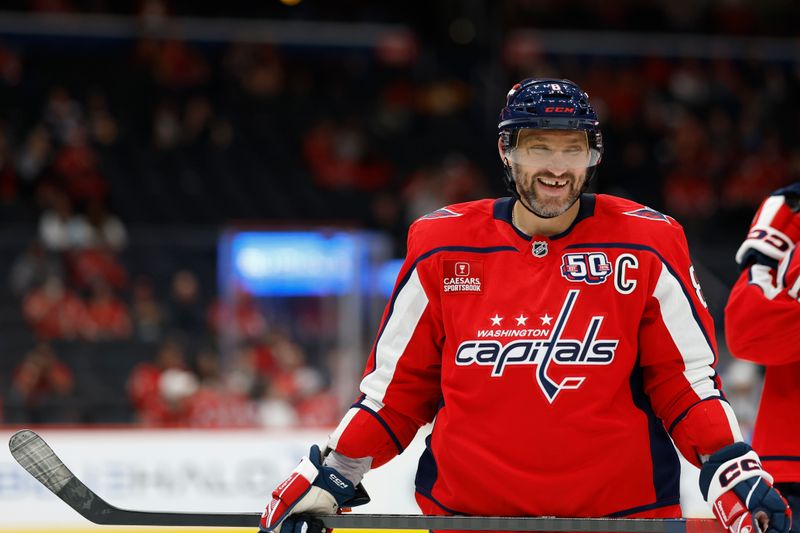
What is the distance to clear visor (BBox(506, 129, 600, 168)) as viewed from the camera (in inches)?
88.0

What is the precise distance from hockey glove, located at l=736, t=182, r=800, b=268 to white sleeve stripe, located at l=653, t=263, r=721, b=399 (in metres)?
0.57

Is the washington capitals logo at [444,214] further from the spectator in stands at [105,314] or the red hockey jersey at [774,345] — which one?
the spectator in stands at [105,314]

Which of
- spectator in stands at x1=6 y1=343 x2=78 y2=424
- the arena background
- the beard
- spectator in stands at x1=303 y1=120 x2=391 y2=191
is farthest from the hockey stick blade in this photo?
spectator in stands at x1=303 y1=120 x2=391 y2=191

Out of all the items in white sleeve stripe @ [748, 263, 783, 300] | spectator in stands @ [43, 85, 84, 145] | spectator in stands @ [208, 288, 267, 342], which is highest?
spectator in stands @ [43, 85, 84, 145]

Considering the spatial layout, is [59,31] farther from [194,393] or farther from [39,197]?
[194,393]

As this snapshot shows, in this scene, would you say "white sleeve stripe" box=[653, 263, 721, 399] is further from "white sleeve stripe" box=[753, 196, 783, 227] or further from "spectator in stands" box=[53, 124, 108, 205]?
"spectator in stands" box=[53, 124, 108, 205]

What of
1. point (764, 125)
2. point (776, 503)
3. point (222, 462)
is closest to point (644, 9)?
point (764, 125)

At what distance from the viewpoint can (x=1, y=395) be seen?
7535mm

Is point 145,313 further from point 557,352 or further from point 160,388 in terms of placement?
point 557,352

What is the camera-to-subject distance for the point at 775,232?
277 centimetres

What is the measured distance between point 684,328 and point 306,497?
77cm

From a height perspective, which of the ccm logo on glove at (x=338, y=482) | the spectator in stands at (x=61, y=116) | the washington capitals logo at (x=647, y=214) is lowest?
the ccm logo on glove at (x=338, y=482)

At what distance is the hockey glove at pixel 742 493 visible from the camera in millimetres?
2092

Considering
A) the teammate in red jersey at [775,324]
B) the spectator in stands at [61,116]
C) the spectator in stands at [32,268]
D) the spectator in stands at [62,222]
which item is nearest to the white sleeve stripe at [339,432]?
the teammate in red jersey at [775,324]
